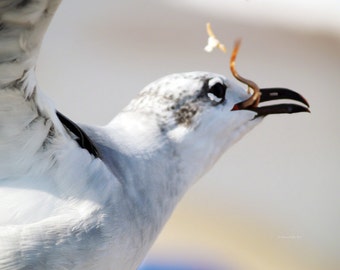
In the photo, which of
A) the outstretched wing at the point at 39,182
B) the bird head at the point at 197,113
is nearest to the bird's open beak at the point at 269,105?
the bird head at the point at 197,113

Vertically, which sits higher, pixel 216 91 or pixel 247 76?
pixel 216 91

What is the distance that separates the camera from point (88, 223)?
3.19ft

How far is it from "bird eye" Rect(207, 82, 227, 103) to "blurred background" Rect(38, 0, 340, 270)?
0.97 metres

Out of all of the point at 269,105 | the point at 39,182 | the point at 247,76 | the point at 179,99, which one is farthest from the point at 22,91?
the point at 247,76

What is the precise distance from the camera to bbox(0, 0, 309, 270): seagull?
2.89ft

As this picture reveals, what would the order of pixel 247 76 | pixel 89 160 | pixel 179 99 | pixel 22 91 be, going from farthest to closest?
pixel 247 76
pixel 179 99
pixel 89 160
pixel 22 91

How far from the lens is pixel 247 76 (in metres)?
2.23

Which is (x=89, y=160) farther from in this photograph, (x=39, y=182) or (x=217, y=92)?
(x=217, y=92)

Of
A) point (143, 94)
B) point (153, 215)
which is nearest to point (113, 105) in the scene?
point (143, 94)

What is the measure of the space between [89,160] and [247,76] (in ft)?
4.19

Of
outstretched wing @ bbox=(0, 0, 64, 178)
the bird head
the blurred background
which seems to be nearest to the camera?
outstretched wing @ bbox=(0, 0, 64, 178)

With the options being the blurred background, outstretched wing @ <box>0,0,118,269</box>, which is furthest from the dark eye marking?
the blurred background

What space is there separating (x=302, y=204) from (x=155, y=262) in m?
0.42

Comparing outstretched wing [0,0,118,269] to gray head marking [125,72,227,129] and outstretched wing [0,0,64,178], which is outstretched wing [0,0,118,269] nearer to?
outstretched wing [0,0,64,178]
